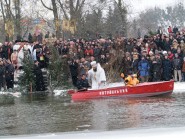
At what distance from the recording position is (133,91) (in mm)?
19125

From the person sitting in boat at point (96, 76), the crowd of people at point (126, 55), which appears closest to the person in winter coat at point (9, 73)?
the crowd of people at point (126, 55)

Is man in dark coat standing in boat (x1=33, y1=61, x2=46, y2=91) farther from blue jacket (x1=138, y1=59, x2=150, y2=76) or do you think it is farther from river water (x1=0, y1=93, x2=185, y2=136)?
river water (x1=0, y1=93, x2=185, y2=136)

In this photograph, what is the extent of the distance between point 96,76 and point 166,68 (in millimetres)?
4552

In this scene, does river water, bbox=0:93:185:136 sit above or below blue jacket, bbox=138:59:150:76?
below

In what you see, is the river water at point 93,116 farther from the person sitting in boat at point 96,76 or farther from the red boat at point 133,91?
the person sitting in boat at point 96,76

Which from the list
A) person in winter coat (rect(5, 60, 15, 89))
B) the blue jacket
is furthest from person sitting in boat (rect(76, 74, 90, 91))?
person in winter coat (rect(5, 60, 15, 89))

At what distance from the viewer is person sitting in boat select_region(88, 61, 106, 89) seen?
20688mm

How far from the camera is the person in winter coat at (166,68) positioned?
23.3 metres

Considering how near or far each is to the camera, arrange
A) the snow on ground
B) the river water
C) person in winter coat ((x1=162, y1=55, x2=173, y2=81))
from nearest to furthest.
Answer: the snow on ground → the river water → person in winter coat ((x1=162, y1=55, x2=173, y2=81))

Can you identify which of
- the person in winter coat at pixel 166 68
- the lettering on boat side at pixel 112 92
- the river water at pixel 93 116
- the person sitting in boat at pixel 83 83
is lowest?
the river water at pixel 93 116

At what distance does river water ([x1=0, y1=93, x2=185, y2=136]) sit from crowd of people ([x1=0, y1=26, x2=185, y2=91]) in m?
4.95

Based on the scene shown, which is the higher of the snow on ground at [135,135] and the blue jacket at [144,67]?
the blue jacket at [144,67]

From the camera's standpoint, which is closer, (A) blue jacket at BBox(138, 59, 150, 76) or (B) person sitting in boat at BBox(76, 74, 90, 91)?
(B) person sitting in boat at BBox(76, 74, 90, 91)

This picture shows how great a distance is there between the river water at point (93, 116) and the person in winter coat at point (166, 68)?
15.4ft
